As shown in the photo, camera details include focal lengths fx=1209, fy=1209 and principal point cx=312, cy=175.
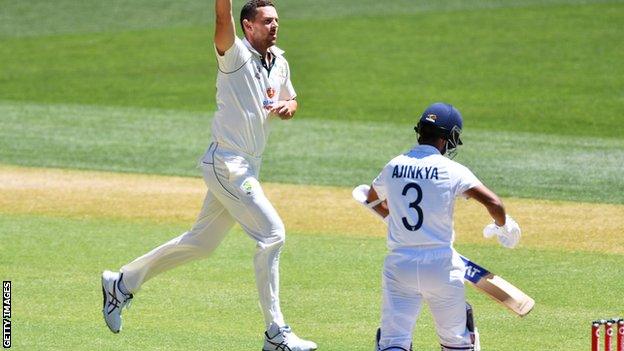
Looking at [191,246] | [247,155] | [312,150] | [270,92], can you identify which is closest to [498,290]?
[247,155]

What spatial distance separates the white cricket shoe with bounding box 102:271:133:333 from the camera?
9.55m

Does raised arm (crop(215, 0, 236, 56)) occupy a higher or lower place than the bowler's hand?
higher

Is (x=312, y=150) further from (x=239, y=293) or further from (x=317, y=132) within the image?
(x=239, y=293)

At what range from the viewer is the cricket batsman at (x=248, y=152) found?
9.09 metres

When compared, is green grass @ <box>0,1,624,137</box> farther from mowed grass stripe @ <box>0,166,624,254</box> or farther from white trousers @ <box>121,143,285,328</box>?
white trousers @ <box>121,143,285,328</box>

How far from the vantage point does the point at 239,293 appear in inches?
442

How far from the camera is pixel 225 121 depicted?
30.5ft

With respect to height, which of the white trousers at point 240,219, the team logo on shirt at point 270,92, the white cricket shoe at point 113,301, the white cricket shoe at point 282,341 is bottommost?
the white cricket shoe at point 113,301

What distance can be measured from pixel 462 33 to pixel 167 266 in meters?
22.3

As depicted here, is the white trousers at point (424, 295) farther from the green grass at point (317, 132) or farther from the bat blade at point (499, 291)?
the green grass at point (317, 132)

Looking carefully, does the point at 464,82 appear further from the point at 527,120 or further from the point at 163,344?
the point at 163,344

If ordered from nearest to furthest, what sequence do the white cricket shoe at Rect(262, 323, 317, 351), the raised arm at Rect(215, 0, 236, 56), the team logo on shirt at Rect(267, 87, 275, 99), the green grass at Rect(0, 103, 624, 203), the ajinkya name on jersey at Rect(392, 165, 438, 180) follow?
the ajinkya name on jersey at Rect(392, 165, 438, 180) → the raised arm at Rect(215, 0, 236, 56) → the white cricket shoe at Rect(262, 323, 317, 351) → the team logo on shirt at Rect(267, 87, 275, 99) → the green grass at Rect(0, 103, 624, 203)

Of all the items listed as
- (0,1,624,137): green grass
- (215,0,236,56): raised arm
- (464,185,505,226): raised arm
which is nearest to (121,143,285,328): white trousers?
(215,0,236,56): raised arm

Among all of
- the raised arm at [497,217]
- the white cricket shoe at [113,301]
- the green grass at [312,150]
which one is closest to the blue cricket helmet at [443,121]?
the raised arm at [497,217]
